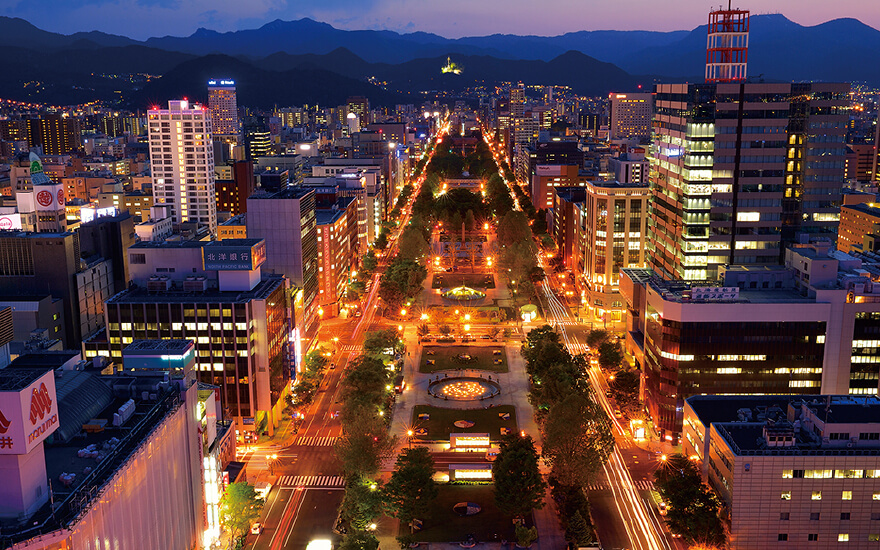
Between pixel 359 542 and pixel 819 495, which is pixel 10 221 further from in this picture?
pixel 819 495

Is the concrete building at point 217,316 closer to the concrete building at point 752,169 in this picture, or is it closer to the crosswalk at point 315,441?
the crosswalk at point 315,441

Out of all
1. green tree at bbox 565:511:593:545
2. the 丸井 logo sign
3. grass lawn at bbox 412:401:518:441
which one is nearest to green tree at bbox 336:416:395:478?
grass lawn at bbox 412:401:518:441

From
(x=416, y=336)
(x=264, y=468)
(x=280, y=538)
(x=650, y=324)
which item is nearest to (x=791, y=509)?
(x=650, y=324)

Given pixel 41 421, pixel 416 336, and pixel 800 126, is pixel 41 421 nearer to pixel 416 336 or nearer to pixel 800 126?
pixel 416 336

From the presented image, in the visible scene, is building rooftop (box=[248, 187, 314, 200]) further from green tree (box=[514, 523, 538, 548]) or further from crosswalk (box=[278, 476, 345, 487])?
green tree (box=[514, 523, 538, 548])

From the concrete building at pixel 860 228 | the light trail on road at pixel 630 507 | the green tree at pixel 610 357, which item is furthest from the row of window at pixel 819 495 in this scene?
the concrete building at pixel 860 228
